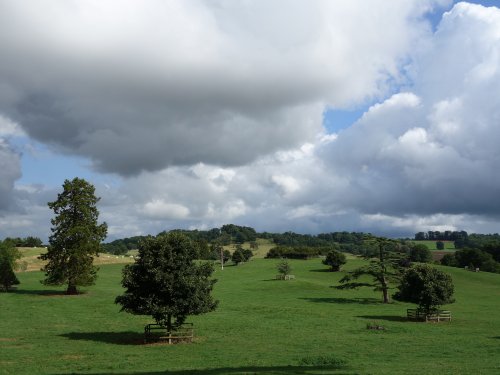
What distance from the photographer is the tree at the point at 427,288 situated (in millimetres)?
57875

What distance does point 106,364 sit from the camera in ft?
96.3

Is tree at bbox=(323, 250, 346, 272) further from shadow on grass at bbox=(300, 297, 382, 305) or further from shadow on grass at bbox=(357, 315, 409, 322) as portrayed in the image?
shadow on grass at bbox=(357, 315, 409, 322)

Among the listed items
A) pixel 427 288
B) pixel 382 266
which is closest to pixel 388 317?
pixel 427 288

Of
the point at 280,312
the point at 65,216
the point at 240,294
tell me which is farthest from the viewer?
the point at 240,294

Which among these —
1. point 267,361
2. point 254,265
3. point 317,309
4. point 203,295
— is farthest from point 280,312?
point 254,265

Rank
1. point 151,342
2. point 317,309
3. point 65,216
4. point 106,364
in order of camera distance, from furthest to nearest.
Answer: point 65,216
point 317,309
point 151,342
point 106,364

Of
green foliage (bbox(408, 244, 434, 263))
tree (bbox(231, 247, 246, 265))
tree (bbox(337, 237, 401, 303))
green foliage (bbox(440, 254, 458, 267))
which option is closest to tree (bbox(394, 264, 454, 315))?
tree (bbox(337, 237, 401, 303))

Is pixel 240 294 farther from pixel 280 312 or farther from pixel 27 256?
pixel 27 256

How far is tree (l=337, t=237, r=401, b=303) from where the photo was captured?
3108 inches

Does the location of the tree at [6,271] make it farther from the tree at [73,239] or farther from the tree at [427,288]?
the tree at [427,288]

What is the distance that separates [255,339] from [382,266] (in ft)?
145

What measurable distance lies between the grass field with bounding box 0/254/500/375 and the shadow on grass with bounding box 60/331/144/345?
3.5 inches

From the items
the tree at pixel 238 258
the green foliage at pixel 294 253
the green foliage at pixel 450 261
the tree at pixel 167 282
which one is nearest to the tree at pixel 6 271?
the tree at pixel 167 282

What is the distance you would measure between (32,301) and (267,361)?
5051cm
